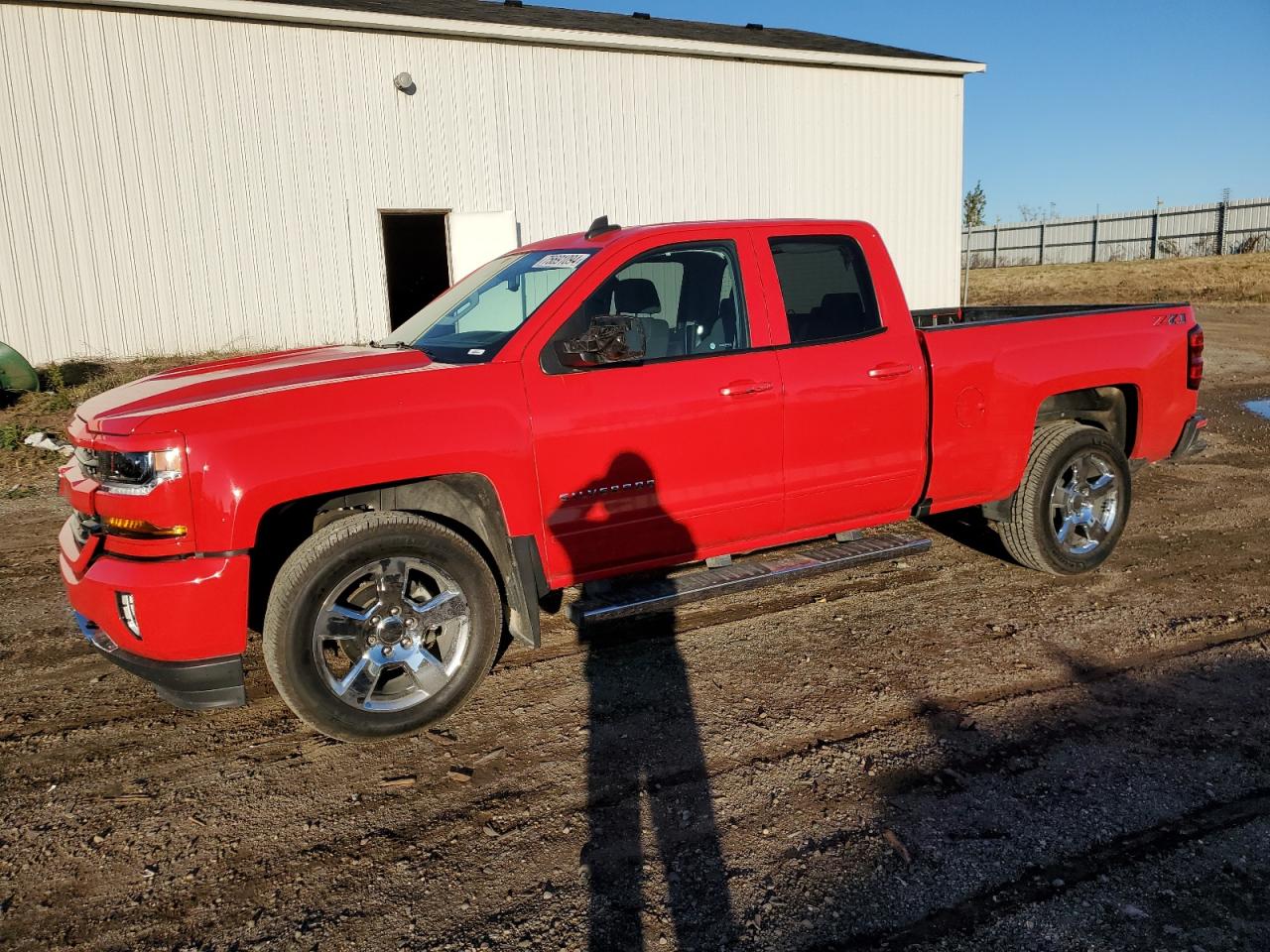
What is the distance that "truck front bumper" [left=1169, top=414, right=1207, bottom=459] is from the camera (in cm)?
574

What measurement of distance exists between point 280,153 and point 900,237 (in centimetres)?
1169

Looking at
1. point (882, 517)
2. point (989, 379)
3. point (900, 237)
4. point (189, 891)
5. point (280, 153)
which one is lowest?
point (189, 891)

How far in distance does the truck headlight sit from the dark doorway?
49.7 ft

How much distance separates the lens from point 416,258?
851 inches

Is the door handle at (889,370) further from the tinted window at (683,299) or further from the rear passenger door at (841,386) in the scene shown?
the tinted window at (683,299)

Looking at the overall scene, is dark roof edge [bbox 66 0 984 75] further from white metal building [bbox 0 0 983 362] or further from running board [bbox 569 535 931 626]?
running board [bbox 569 535 931 626]

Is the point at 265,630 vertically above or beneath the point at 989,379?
beneath

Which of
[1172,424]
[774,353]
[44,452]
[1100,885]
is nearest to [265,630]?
[774,353]

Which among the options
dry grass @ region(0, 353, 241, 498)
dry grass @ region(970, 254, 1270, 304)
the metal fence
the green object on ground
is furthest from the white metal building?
the metal fence

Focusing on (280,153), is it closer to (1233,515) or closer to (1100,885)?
(1233,515)

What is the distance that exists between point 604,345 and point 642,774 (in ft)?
5.76

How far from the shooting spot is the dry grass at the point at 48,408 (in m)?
8.88

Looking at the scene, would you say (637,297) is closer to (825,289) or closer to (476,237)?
(825,289)

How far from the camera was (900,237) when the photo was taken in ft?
59.9
